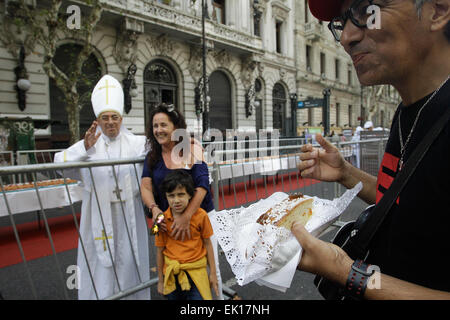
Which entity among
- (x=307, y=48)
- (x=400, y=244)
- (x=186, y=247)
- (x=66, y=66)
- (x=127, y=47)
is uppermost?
(x=307, y=48)

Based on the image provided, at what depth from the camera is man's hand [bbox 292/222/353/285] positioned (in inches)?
32.7

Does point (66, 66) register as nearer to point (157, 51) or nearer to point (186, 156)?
point (157, 51)

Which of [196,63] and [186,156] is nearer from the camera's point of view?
[186,156]

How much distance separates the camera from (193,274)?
7.10 ft

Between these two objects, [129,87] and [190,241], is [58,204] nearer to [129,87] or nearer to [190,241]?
[190,241]

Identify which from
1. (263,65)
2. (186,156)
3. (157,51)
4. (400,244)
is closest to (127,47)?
(157,51)

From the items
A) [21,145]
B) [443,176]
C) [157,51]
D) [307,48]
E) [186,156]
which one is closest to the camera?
[443,176]

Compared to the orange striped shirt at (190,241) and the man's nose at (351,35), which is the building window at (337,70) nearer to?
the orange striped shirt at (190,241)

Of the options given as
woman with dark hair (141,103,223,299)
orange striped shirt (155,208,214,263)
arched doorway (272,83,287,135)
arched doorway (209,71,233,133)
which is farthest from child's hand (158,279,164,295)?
arched doorway (272,83,287,135)

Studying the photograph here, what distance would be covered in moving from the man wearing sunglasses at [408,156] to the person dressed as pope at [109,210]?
212cm

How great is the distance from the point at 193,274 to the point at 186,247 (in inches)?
8.7

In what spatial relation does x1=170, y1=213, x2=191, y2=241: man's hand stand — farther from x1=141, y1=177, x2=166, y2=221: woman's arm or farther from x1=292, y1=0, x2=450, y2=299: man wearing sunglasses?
x1=292, y1=0, x2=450, y2=299: man wearing sunglasses

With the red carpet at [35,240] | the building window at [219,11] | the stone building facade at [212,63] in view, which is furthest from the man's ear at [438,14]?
the building window at [219,11]

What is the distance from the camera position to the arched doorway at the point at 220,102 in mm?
18953
